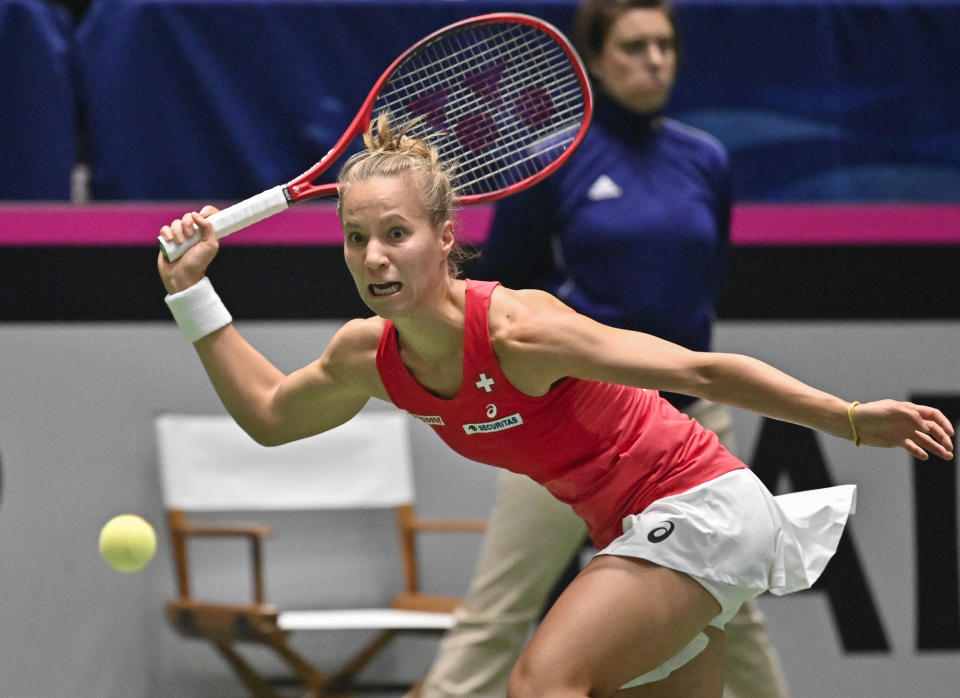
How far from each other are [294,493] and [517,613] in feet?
4.05

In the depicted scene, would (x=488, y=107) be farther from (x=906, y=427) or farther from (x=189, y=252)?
(x=906, y=427)

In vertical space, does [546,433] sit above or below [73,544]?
above

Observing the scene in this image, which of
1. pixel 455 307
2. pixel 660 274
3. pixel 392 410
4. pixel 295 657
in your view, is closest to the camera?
pixel 455 307

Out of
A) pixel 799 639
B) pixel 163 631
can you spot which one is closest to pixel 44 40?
pixel 163 631

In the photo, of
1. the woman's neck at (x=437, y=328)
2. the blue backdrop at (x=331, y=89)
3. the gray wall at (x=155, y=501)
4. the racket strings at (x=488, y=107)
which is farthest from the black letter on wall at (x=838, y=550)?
the woman's neck at (x=437, y=328)

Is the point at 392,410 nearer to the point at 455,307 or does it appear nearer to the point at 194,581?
the point at 194,581

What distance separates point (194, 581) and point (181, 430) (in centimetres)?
48

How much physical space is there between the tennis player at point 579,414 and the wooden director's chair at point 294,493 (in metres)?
1.50

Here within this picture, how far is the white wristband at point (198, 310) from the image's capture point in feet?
8.45

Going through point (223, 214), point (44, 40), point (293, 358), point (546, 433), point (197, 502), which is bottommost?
point (197, 502)

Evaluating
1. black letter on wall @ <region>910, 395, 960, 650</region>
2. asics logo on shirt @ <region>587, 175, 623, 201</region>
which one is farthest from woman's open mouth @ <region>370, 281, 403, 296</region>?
black letter on wall @ <region>910, 395, 960, 650</region>

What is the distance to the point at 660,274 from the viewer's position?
3.24 m

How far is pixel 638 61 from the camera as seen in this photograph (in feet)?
10.9

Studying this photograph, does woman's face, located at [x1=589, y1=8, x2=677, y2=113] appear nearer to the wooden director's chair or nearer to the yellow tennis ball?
the wooden director's chair
